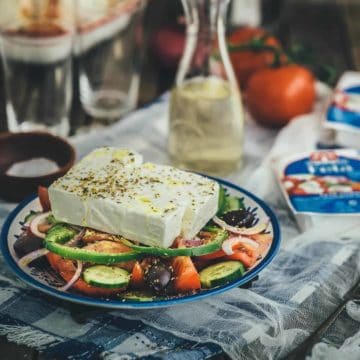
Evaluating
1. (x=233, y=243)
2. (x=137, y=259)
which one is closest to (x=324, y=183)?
(x=233, y=243)

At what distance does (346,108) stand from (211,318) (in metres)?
0.68

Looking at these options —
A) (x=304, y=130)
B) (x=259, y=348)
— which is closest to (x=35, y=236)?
(x=259, y=348)

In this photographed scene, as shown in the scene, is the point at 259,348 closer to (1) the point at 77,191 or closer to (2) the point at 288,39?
(1) the point at 77,191

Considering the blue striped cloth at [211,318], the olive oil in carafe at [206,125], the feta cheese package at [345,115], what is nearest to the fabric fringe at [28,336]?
the blue striped cloth at [211,318]

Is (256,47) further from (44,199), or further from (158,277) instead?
(158,277)

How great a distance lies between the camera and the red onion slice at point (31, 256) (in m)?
1.06

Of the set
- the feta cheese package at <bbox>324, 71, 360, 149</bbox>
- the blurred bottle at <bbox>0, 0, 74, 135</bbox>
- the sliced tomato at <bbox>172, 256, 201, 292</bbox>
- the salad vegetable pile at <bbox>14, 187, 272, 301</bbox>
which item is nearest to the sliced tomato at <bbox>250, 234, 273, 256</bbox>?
the salad vegetable pile at <bbox>14, 187, 272, 301</bbox>

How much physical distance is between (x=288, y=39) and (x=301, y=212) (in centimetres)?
103

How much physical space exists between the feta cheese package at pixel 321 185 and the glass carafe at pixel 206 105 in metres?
0.10

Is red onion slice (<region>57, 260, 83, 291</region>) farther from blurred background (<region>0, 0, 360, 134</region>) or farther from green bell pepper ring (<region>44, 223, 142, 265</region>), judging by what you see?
blurred background (<region>0, 0, 360, 134</region>)

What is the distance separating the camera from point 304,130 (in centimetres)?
159

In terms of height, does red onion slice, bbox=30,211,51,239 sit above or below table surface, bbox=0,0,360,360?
above

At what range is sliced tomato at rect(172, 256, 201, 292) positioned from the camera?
1.01 metres

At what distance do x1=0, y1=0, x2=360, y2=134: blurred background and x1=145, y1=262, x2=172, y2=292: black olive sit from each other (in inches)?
27.8
